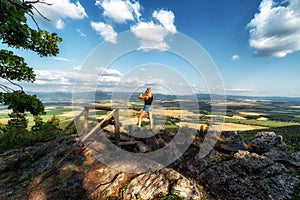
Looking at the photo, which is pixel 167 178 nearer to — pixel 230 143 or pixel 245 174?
pixel 245 174

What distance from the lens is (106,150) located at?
10938 mm

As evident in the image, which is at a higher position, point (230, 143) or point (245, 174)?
point (230, 143)

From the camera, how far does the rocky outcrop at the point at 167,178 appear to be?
24.3 ft

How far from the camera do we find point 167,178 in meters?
7.84

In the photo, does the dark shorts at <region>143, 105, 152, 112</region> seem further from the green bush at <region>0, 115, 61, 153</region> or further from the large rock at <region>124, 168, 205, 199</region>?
the green bush at <region>0, 115, 61, 153</region>

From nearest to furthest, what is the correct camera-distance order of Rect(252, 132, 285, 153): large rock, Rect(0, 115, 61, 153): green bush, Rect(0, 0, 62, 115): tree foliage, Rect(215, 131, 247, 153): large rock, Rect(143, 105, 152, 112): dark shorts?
Rect(0, 0, 62, 115): tree foliage < Rect(215, 131, 247, 153): large rock < Rect(143, 105, 152, 112): dark shorts < Rect(252, 132, 285, 153): large rock < Rect(0, 115, 61, 153): green bush

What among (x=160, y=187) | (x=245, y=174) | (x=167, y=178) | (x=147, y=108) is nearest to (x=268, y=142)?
(x=245, y=174)

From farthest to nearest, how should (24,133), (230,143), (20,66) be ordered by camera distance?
1. (24,133)
2. (230,143)
3. (20,66)

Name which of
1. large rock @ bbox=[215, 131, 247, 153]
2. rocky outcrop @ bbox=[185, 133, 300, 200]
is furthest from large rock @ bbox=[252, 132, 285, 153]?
rocky outcrop @ bbox=[185, 133, 300, 200]

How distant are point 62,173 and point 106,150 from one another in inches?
107

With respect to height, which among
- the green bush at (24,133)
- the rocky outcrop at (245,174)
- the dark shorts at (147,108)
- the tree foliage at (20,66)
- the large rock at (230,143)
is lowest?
the green bush at (24,133)

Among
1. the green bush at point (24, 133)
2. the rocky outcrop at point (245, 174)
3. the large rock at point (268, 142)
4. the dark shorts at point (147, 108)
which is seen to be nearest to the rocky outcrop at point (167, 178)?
the rocky outcrop at point (245, 174)

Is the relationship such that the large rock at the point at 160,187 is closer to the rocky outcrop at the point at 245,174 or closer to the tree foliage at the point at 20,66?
the rocky outcrop at the point at 245,174

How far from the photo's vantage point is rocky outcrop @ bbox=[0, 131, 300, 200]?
740 cm
